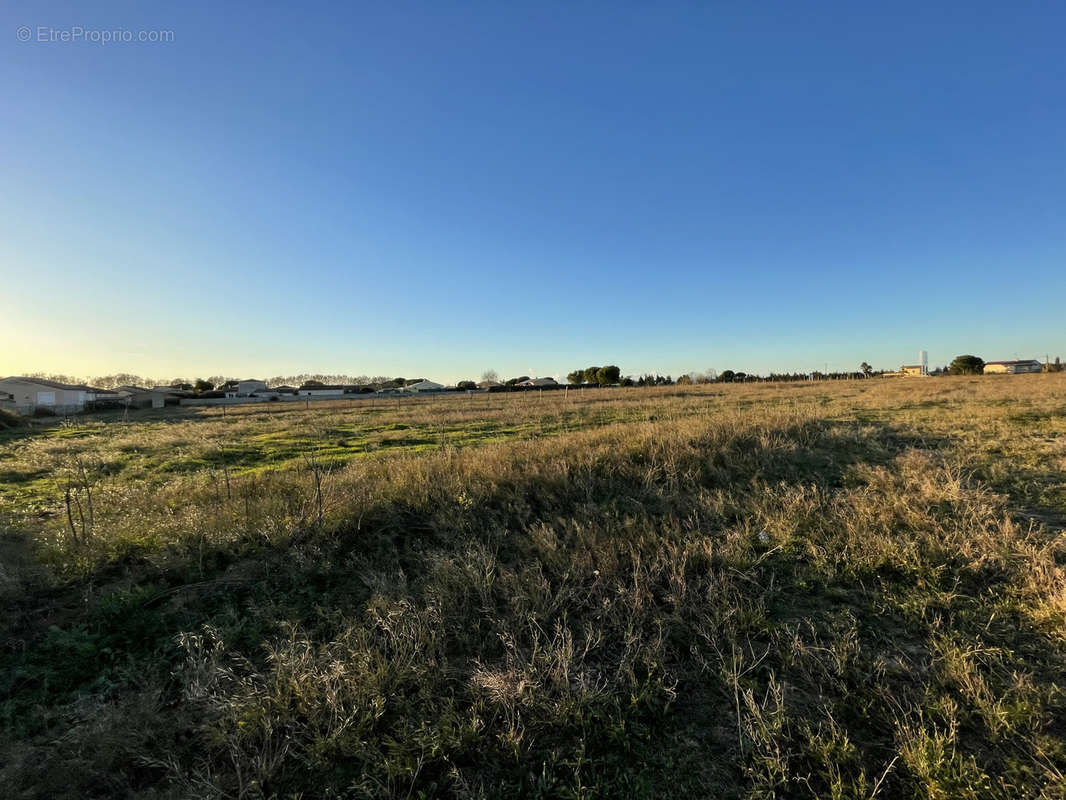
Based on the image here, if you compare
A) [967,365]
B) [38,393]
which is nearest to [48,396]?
[38,393]

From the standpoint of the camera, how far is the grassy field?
9.24ft

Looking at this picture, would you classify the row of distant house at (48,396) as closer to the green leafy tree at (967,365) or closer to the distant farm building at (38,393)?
the distant farm building at (38,393)

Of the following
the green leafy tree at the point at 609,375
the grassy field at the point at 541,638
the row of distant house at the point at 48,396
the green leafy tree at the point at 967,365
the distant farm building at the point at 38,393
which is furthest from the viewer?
the green leafy tree at the point at 609,375

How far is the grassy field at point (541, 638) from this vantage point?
9.24 feet

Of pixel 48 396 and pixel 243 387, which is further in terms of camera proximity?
pixel 243 387

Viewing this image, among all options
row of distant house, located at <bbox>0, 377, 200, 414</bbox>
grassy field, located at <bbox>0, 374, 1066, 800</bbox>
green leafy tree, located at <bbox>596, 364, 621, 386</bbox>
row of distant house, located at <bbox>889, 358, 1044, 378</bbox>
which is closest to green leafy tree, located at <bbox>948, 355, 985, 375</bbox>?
row of distant house, located at <bbox>889, 358, 1044, 378</bbox>

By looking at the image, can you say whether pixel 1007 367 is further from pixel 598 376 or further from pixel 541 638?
pixel 541 638

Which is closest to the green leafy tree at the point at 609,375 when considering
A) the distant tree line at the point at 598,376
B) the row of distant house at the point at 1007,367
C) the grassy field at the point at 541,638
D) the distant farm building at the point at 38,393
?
the distant tree line at the point at 598,376

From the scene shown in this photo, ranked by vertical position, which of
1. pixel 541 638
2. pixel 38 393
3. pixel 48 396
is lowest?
pixel 541 638

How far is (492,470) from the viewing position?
25.5 feet

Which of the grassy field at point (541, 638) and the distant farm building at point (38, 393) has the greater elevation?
the distant farm building at point (38, 393)

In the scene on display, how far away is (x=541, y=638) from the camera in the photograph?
4027 millimetres

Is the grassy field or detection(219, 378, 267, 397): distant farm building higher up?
detection(219, 378, 267, 397): distant farm building

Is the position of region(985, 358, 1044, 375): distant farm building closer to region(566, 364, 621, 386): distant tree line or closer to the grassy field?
region(566, 364, 621, 386): distant tree line
